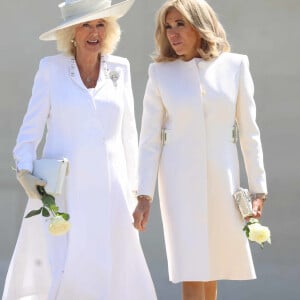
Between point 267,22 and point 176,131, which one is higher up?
point 267,22

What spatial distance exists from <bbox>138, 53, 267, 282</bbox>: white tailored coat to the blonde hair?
154 millimetres

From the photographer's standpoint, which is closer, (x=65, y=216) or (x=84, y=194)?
(x=65, y=216)

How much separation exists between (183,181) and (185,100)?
1.34 ft

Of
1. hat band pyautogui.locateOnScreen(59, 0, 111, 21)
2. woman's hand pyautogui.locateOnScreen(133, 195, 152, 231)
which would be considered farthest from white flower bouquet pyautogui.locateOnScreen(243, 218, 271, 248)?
hat band pyautogui.locateOnScreen(59, 0, 111, 21)

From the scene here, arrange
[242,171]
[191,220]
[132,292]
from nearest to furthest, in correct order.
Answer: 1. [191,220]
2. [132,292]
3. [242,171]

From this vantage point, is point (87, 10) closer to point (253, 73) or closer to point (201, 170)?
point (201, 170)

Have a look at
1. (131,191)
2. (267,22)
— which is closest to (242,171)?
(267,22)

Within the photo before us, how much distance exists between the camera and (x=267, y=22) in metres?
8.53

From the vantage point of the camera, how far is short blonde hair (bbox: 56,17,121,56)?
692 centimetres

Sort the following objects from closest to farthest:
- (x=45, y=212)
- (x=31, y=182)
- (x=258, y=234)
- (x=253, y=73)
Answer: (x=258, y=234) → (x=45, y=212) → (x=31, y=182) → (x=253, y=73)

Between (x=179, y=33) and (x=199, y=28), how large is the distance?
4.2 inches

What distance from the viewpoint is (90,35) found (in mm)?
6867

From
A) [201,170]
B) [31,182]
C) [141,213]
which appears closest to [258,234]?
[201,170]

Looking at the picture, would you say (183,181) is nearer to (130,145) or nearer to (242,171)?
(130,145)
